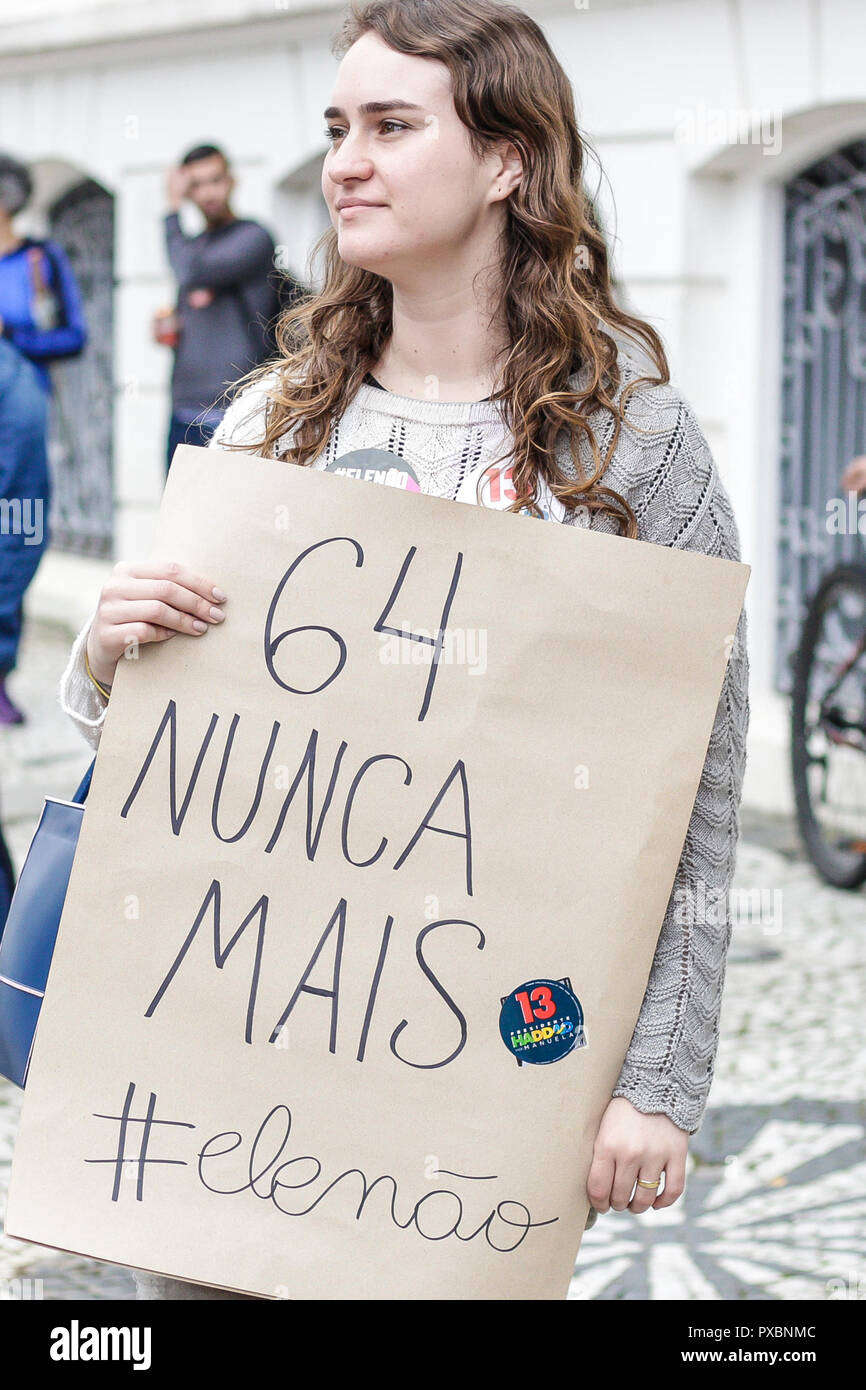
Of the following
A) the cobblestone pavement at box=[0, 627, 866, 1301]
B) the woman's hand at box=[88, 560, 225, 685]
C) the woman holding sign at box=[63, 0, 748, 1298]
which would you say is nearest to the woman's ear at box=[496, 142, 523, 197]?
the woman holding sign at box=[63, 0, 748, 1298]

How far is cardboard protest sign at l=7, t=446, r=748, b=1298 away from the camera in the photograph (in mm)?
1696

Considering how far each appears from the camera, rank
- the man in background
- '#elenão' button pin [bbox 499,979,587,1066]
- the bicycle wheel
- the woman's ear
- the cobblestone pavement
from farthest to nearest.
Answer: the man in background, the bicycle wheel, the cobblestone pavement, the woman's ear, '#elenão' button pin [bbox 499,979,587,1066]

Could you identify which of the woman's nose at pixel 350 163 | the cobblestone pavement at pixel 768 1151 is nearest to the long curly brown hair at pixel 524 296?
the woman's nose at pixel 350 163

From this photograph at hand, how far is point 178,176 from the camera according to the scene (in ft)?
28.3

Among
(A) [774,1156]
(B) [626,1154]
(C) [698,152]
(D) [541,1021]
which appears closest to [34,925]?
(D) [541,1021]

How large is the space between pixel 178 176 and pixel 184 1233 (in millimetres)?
7644

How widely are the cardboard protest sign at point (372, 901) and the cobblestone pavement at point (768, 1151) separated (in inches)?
56.7

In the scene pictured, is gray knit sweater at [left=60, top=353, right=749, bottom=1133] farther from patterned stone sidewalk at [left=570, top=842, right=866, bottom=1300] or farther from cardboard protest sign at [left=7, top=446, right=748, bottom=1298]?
patterned stone sidewalk at [left=570, top=842, right=866, bottom=1300]

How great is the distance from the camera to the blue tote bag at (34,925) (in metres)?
1.79

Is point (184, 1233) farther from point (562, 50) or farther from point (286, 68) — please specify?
point (286, 68)

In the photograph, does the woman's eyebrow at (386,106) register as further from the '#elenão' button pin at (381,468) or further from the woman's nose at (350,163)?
the '#elenão' button pin at (381,468)

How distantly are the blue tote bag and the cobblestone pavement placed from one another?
1426 millimetres

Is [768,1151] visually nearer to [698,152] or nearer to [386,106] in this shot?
[386,106]
